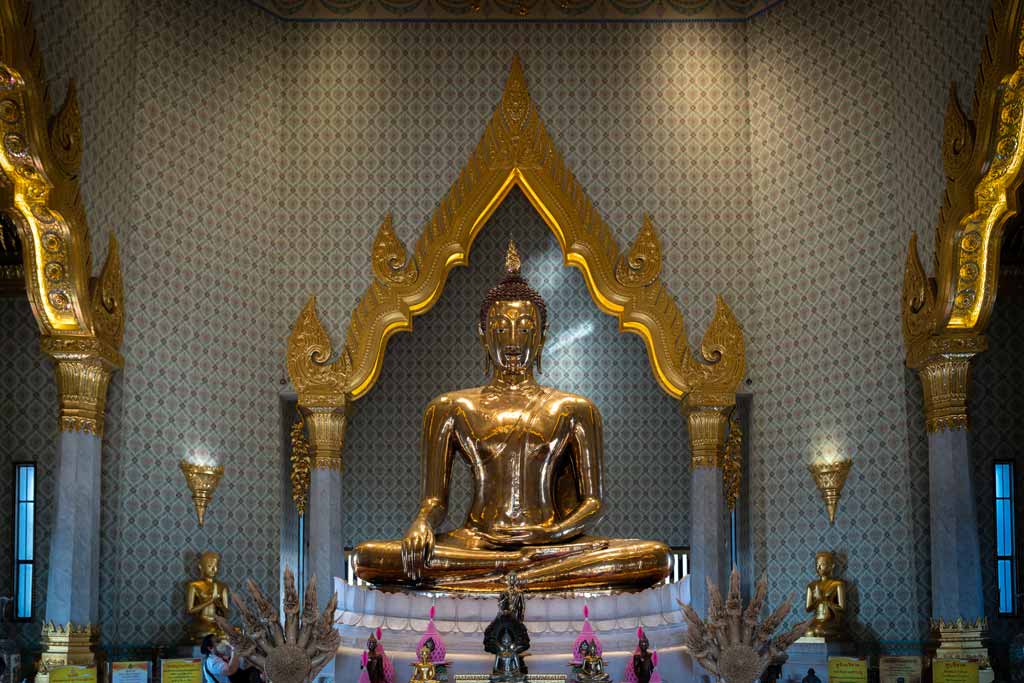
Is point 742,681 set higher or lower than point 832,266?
lower

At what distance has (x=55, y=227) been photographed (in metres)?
8.40

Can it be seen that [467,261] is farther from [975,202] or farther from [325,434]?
[975,202]

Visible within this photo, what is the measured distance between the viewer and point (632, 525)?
11.0m

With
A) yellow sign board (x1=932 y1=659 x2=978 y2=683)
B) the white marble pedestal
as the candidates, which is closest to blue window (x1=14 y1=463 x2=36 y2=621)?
the white marble pedestal

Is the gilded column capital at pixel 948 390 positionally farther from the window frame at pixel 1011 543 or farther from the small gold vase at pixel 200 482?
the small gold vase at pixel 200 482

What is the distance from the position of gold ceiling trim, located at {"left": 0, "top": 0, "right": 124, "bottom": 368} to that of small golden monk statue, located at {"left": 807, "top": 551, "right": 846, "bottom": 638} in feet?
16.4

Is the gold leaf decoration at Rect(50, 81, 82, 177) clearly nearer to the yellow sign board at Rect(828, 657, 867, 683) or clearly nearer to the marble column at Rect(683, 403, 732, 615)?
the marble column at Rect(683, 403, 732, 615)

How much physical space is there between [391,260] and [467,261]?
575 millimetres

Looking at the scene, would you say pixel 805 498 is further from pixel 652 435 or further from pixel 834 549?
pixel 652 435

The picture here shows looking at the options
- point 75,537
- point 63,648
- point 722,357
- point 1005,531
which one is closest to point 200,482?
point 75,537

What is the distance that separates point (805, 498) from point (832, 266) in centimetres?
171

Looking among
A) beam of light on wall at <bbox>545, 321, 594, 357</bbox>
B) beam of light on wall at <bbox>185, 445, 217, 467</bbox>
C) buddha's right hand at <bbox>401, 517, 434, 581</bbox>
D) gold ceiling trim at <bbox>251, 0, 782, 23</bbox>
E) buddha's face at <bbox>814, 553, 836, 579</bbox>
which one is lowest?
buddha's face at <bbox>814, 553, 836, 579</bbox>

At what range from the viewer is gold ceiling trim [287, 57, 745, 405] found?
32.8ft

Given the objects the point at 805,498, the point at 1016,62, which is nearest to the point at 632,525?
the point at 805,498
